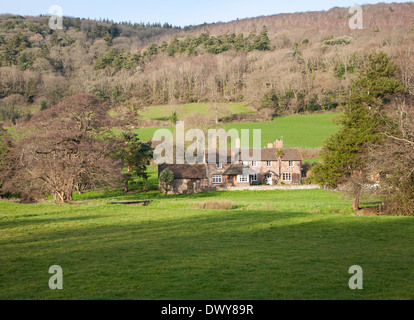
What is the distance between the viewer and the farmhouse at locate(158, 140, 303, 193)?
5281 centimetres

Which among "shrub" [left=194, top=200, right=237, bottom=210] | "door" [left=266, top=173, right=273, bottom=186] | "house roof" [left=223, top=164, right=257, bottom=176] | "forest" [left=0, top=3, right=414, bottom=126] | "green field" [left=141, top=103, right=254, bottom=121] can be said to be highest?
"forest" [left=0, top=3, right=414, bottom=126]

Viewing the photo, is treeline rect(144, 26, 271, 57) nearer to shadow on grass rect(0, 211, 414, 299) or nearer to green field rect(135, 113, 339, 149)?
green field rect(135, 113, 339, 149)

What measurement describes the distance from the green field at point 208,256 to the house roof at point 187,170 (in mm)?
29035

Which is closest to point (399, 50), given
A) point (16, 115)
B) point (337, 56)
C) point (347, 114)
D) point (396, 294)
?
point (337, 56)

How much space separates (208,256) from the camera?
42.2 feet

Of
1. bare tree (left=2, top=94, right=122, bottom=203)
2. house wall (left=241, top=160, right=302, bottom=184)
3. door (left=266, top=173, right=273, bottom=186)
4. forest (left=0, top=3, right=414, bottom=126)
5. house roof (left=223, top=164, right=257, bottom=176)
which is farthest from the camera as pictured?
forest (left=0, top=3, right=414, bottom=126)

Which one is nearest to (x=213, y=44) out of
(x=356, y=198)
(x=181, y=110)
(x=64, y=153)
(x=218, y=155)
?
(x=181, y=110)

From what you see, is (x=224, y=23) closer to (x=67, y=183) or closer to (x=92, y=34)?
(x=92, y=34)

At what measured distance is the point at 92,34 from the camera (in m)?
166

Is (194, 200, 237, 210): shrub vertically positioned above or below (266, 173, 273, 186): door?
below

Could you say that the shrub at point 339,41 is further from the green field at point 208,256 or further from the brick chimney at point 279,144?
the green field at point 208,256

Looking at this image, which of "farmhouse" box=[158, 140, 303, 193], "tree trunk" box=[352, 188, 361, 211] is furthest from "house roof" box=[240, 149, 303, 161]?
"tree trunk" box=[352, 188, 361, 211]

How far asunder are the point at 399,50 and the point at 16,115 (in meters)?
77.8

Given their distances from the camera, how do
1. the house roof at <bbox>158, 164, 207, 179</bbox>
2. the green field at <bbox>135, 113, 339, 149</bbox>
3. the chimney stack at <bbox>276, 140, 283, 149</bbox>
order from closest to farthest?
the house roof at <bbox>158, 164, 207, 179</bbox> → the chimney stack at <bbox>276, 140, 283, 149</bbox> → the green field at <bbox>135, 113, 339, 149</bbox>
